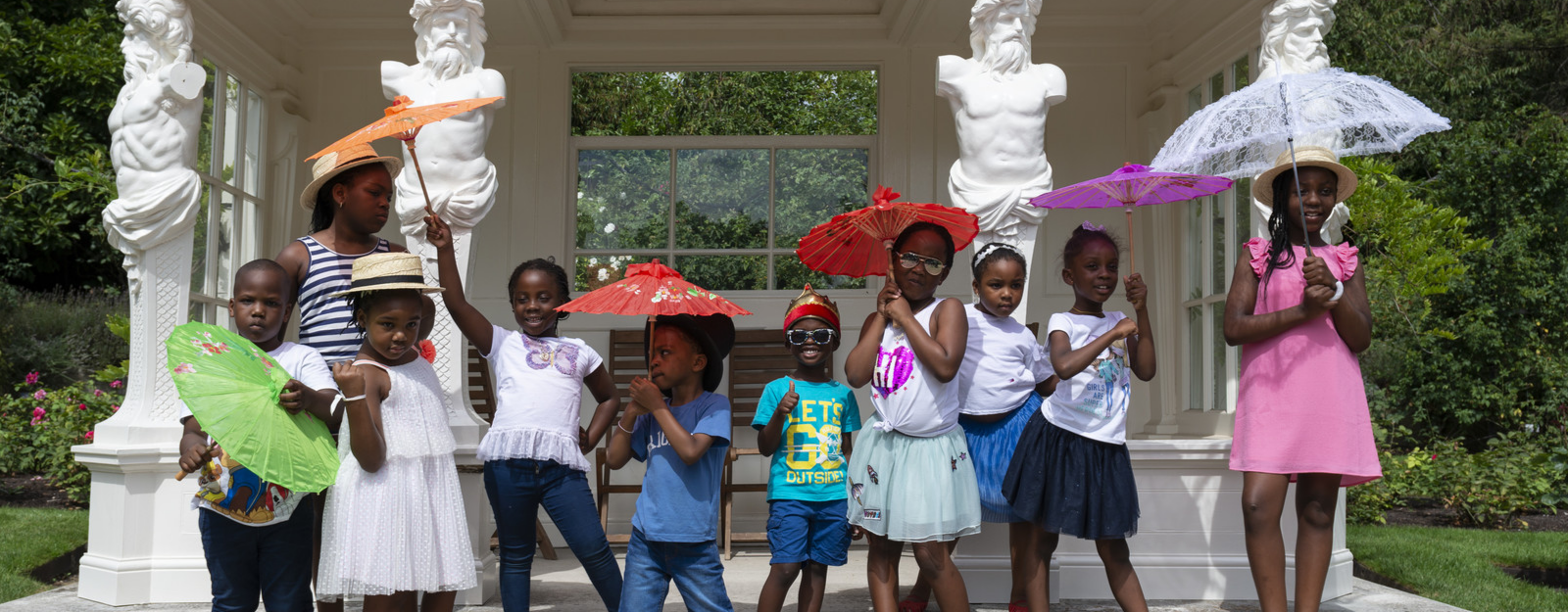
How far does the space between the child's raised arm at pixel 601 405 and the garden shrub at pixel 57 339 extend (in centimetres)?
899

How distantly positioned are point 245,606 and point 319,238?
1.03 meters

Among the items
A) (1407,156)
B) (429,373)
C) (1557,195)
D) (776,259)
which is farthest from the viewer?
(1407,156)

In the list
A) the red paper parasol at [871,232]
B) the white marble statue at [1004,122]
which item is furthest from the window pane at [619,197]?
the red paper parasol at [871,232]

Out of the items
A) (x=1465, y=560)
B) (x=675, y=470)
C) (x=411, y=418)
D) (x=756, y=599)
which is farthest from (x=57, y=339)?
(x=1465, y=560)

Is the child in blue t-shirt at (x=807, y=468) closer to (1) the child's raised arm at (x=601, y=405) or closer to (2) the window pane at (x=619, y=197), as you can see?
(1) the child's raised arm at (x=601, y=405)

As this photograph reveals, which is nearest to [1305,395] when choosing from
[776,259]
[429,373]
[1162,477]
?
[1162,477]

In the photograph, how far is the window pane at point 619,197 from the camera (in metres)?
6.91

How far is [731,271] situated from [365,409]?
164 inches

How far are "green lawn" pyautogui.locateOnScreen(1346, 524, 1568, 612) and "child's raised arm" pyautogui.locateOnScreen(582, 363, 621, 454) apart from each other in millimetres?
3681

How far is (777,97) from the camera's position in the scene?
697 centimetres

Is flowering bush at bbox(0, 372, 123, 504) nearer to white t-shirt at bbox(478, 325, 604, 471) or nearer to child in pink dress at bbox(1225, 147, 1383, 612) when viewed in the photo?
white t-shirt at bbox(478, 325, 604, 471)

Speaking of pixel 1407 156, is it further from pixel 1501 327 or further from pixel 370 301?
pixel 370 301

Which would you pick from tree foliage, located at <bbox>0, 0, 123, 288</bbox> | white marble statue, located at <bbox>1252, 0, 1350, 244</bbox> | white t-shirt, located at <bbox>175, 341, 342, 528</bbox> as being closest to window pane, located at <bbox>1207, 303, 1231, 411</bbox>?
white marble statue, located at <bbox>1252, 0, 1350, 244</bbox>

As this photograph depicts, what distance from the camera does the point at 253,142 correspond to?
6184 millimetres
